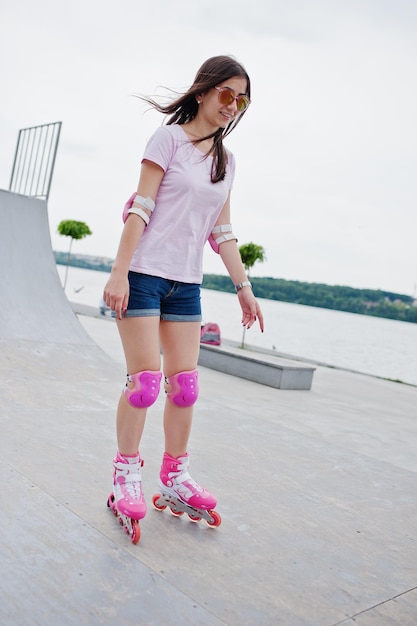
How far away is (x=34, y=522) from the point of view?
1967 mm

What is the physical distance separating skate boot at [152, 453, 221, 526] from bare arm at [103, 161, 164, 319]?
656 millimetres

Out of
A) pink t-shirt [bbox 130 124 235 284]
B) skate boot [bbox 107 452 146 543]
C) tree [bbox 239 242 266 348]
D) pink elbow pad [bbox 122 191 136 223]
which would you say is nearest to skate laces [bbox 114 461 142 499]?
skate boot [bbox 107 452 146 543]

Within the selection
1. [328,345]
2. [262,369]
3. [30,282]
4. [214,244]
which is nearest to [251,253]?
[262,369]

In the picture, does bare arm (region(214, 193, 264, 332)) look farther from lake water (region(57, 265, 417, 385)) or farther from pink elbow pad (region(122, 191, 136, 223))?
lake water (region(57, 265, 417, 385))

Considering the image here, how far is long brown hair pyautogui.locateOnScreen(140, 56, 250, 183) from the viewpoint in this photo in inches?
83.7

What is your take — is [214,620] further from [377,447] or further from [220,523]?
[377,447]

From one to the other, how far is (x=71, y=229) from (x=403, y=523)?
1114 inches

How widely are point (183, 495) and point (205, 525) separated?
147mm

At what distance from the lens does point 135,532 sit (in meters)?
1.95

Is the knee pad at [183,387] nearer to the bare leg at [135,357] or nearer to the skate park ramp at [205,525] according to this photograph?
the bare leg at [135,357]

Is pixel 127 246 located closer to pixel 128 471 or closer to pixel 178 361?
pixel 178 361

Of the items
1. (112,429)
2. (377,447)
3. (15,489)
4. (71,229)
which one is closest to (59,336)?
(112,429)

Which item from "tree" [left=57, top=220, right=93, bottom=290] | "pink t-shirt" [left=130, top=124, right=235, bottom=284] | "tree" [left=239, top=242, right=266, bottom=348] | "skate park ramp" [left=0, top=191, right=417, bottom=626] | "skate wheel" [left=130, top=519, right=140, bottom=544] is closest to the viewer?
"skate park ramp" [left=0, top=191, right=417, bottom=626]

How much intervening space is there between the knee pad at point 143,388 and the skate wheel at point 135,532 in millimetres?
403
